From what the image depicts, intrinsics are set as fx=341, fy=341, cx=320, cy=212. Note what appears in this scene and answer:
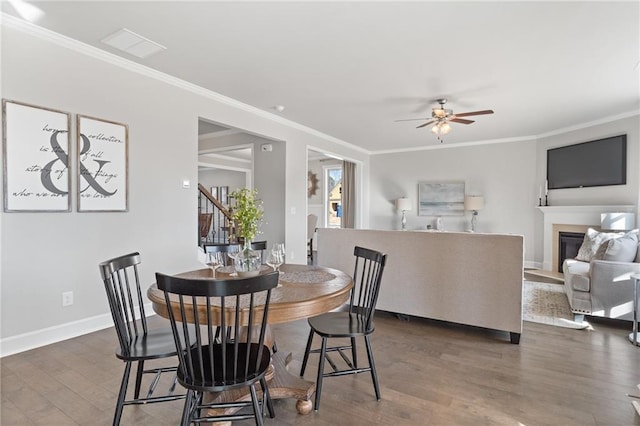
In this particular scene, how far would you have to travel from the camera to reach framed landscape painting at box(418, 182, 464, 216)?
744 centimetres

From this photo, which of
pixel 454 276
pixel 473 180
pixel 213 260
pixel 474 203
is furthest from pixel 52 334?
pixel 473 180

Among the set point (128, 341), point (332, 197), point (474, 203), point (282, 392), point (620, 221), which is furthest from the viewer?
point (332, 197)

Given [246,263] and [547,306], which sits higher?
[246,263]

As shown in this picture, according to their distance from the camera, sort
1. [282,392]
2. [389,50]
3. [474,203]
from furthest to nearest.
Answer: [474,203], [389,50], [282,392]

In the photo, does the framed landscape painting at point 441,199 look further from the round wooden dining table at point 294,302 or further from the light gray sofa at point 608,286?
the round wooden dining table at point 294,302

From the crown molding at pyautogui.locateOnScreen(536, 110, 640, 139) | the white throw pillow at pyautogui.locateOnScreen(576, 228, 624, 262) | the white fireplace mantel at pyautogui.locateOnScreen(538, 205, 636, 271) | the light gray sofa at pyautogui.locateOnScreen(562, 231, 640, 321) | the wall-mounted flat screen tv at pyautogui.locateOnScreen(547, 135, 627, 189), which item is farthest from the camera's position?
the white fireplace mantel at pyautogui.locateOnScreen(538, 205, 636, 271)

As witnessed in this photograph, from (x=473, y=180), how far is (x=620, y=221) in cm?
270

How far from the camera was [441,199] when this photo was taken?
761cm

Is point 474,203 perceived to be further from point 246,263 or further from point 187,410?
point 187,410

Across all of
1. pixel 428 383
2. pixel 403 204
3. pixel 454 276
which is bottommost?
pixel 428 383

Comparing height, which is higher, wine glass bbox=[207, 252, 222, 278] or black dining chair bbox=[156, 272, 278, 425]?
wine glass bbox=[207, 252, 222, 278]

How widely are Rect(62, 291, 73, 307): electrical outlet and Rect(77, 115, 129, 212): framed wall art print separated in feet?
2.41

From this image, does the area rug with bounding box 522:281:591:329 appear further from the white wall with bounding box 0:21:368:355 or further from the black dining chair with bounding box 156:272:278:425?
the white wall with bounding box 0:21:368:355

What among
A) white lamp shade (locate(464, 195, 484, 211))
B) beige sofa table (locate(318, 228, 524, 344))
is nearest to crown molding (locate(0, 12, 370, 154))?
beige sofa table (locate(318, 228, 524, 344))
